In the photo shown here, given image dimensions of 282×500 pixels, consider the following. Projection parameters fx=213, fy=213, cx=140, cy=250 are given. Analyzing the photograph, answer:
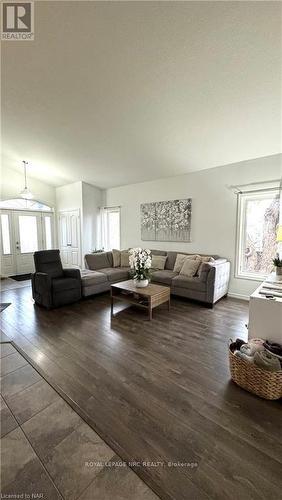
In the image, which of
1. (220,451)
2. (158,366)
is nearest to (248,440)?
(220,451)

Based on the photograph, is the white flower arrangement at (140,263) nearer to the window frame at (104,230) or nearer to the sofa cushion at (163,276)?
the sofa cushion at (163,276)

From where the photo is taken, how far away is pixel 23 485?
112 centimetres

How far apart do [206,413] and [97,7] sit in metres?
3.40

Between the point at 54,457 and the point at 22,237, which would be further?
the point at 22,237

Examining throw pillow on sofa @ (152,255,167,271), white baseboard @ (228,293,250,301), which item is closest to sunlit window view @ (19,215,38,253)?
throw pillow on sofa @ (152,255,167,271)

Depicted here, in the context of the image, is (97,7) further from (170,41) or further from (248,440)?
(248,440)

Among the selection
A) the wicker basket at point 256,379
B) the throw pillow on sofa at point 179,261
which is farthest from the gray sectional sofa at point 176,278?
the wicker basket at point 256,379

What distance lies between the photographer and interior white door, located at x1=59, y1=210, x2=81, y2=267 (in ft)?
20.4

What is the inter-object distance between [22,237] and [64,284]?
11.9ft

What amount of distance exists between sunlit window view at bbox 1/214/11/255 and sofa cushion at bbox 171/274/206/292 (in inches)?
190

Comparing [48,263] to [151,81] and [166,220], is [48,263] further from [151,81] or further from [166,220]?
[151,81]

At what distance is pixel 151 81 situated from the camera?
2443mm

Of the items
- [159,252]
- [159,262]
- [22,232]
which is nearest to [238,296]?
[159,262]

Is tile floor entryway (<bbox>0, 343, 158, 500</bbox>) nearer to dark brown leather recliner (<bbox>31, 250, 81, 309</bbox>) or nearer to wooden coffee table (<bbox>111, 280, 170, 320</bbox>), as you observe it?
wooden coffee table (<bbox>111, 280, 170, 320</bbox>)
